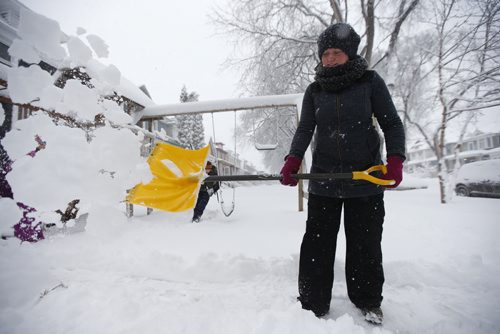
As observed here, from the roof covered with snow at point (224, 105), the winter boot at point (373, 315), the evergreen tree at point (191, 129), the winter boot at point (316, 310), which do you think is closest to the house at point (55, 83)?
the roof covered with snow at point (224, 105)

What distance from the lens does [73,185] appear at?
1.66 meters

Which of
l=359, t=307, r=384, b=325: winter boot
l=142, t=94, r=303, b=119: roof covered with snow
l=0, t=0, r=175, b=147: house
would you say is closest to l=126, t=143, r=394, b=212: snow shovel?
l=0, t=0, r=175, b=147: house

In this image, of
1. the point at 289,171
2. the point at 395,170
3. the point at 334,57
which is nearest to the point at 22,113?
the point at 289,171

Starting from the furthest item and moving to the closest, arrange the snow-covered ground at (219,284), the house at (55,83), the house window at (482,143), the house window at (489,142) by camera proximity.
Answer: the house window at (482,143) → the house window at (489,142) → the house at (55,83) → the snow-covered ground at (219,284)

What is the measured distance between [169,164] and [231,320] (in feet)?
4.17

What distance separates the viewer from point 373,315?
4.71 feet

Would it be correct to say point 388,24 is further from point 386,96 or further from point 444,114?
point 386,96

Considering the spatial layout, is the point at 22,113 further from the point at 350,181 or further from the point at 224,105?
the point at 350,181

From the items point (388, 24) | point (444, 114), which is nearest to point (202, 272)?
point (444, 114)

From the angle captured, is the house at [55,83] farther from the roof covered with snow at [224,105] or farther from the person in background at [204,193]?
the person in background at [204,193]

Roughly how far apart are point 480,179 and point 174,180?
1150 centimetres

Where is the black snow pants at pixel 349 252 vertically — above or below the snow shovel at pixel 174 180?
below

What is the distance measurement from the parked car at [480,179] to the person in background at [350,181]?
1041 centimetres

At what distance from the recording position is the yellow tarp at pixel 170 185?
178cm
